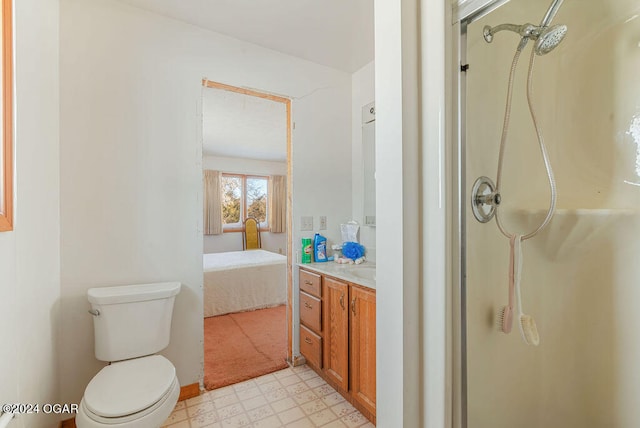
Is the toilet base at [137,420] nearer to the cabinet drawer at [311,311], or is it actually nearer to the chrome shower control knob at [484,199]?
the cabinet drawer at [311,311]

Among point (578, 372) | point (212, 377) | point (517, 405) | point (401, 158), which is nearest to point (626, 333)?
point (578, 372)

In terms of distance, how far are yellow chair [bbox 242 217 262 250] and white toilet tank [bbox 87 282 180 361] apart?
428cm

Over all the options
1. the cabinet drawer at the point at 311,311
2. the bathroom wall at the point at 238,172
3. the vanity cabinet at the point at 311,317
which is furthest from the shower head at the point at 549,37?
the bathroom wall at the point at 238,172

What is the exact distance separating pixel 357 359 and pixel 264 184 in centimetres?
512

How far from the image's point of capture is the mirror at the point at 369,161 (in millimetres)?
2484

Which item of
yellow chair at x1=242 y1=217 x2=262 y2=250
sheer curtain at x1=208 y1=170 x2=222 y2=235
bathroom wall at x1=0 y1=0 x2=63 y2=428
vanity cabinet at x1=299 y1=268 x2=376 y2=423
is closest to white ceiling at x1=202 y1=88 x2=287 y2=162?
sheer curtain at x1=208 y1=170 x2=222 y2=235

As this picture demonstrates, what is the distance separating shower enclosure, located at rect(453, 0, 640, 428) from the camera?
1.08 meters

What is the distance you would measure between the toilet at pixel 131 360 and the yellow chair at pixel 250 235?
421cm

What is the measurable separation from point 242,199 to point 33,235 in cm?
491

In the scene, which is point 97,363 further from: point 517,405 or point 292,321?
point 517,405

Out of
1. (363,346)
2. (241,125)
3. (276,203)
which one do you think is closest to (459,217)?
(363,346)

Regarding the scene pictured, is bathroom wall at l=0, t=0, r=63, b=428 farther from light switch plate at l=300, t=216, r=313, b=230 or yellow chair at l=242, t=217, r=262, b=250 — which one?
yellow chair at l=242, t=217, r=262, b=250

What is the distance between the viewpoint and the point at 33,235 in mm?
1308

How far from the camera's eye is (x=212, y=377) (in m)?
2.19
